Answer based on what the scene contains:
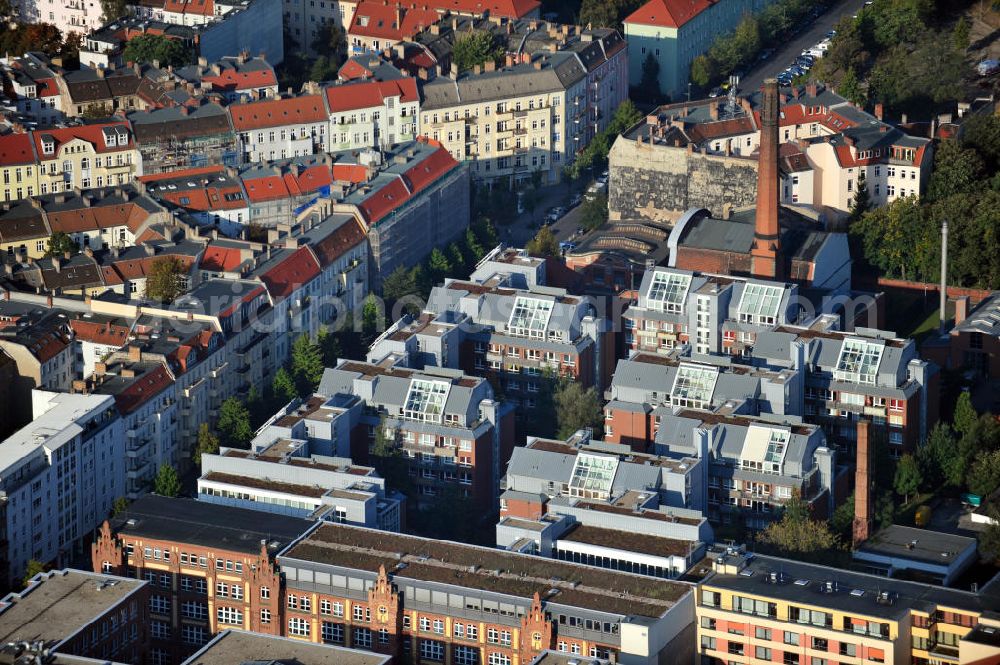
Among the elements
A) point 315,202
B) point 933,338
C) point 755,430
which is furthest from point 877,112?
point 755,430

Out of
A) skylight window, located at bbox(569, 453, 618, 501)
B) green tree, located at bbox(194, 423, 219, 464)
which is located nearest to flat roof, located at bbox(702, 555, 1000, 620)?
skylight window, located at bbox(569, 453, 618, 501)

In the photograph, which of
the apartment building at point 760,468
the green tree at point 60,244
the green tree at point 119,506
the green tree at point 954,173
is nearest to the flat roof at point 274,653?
the green tree at point 119,506

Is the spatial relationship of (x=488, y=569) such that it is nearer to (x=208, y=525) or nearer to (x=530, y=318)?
(x=208, y=525)

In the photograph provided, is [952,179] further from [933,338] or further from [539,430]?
[539,430]

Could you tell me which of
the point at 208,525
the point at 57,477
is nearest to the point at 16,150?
the point at 57,477

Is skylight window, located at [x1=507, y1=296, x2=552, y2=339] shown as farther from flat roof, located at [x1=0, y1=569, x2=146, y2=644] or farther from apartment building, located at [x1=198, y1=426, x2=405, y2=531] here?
flat roof, located at [x1=0, y1=569, x2=146, y2=644]

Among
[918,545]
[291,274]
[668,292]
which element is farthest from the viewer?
[291,274]
